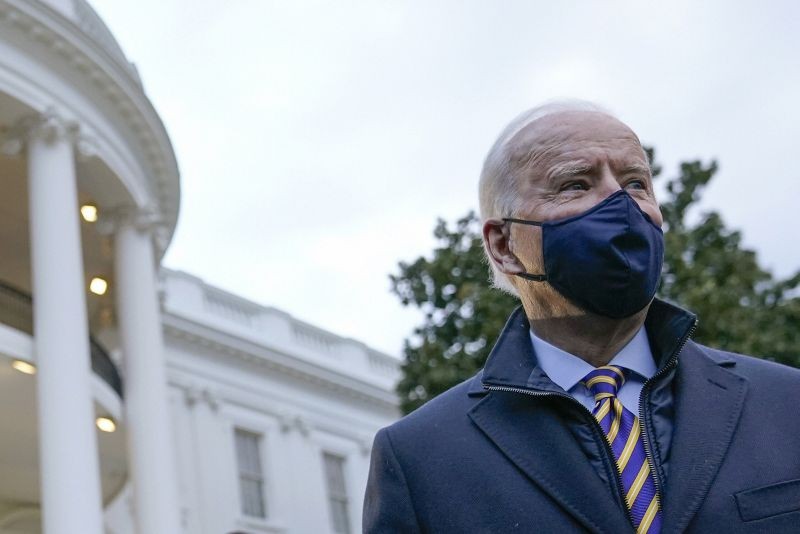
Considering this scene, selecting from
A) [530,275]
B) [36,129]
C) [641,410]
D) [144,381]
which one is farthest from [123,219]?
[641,410]

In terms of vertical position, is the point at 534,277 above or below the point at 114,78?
below

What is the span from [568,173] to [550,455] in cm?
52

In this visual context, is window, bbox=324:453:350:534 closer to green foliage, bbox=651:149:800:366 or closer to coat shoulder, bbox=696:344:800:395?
green foliage, bbox=651:149:800:366

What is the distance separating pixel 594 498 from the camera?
199cm

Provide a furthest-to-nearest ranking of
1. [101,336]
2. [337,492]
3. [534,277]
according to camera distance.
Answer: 1. [337,492]
2. [101,336]
3. [534,277]

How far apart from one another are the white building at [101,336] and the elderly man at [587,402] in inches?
443

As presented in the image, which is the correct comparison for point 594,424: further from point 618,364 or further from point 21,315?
point 21,315

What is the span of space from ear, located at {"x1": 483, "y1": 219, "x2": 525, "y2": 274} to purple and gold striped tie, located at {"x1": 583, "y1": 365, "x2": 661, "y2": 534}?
28cm

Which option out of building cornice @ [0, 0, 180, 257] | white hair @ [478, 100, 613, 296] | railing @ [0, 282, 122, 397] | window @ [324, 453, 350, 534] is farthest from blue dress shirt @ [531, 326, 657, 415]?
window @ [324, 453, 350, 534]

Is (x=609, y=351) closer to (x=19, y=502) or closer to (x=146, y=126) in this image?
(x=146, y=126)

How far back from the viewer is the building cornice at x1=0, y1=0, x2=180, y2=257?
14477mm

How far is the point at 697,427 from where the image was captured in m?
2.05

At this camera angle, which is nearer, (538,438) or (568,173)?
(538,438)

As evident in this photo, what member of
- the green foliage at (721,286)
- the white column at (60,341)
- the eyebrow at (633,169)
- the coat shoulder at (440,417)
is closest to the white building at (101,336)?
the white column at (60,341)
